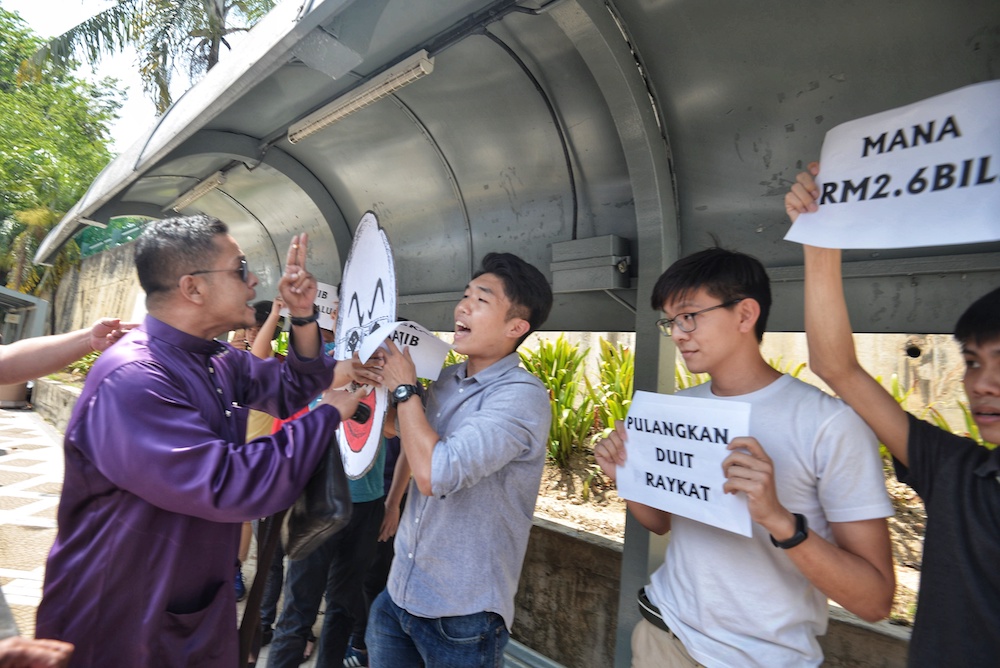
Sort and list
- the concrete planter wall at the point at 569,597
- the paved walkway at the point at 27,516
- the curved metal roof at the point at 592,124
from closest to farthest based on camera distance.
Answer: the curved metal roof at the point at 592,124
the concrete planter wall at the point at 569,597
the paved walkway at the point at 27,516

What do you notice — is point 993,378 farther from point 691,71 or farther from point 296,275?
point 296,275

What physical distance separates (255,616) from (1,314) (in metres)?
13.4

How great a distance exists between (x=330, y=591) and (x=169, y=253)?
1.81m

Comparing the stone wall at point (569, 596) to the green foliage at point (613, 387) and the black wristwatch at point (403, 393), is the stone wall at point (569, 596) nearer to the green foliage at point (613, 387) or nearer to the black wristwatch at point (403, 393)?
the black wristwatch at point (403, 393)

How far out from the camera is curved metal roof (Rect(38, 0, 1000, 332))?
176cm

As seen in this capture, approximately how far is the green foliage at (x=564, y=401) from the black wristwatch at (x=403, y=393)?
348 cm

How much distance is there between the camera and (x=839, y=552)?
1.18 m

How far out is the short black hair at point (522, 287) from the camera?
184cm

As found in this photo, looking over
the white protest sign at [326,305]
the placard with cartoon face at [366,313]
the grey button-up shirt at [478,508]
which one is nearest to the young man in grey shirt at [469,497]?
the grey button-up shirt at [478,508]

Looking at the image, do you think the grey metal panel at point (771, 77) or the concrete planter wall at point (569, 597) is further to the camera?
the concrete planter wall at point (569, 597)

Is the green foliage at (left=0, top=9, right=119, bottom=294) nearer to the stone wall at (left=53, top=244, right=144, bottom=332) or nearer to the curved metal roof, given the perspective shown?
the stone wall at (left=53, top=244, right=144, bottom=332)

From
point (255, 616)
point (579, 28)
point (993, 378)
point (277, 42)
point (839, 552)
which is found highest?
point (579, 28)

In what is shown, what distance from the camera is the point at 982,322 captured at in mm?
1182

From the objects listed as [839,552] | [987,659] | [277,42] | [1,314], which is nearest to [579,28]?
[277,42]
